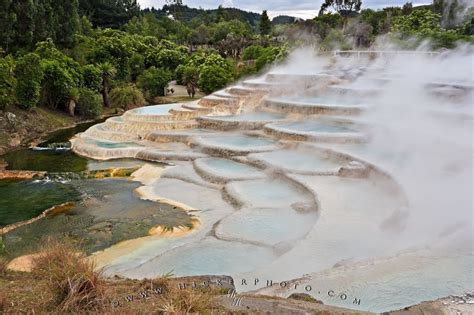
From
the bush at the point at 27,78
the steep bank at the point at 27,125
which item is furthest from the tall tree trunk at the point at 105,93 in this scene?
the bush at the point at 27,78

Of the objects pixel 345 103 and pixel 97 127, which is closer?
pixel 345 103

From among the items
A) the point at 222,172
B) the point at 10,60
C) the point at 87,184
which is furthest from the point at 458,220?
the point at 10,60

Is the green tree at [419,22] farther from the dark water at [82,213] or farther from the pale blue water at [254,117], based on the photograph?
the dark water at [82,213]

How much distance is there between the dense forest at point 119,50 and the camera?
77.9 feet

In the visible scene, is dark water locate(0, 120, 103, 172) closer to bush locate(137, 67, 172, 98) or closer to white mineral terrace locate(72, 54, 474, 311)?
white mineral terrace locate(72, 54, 474, 311)

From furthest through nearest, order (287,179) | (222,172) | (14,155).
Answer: (14,155), (222,172), (287,179)

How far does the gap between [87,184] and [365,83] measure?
12.3m

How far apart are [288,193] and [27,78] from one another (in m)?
14.5

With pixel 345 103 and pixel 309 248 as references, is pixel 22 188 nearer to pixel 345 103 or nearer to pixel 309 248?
pixel 309 248

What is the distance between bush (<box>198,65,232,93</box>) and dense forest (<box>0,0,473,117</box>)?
0.06 meters

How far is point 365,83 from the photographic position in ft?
69.1

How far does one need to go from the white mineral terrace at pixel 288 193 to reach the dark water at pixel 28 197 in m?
2.09

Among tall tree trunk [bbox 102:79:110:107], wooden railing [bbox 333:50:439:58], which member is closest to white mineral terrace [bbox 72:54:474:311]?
wooden railing [bbox 333:50:439:58]

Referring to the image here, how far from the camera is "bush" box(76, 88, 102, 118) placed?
2570 centimetres
